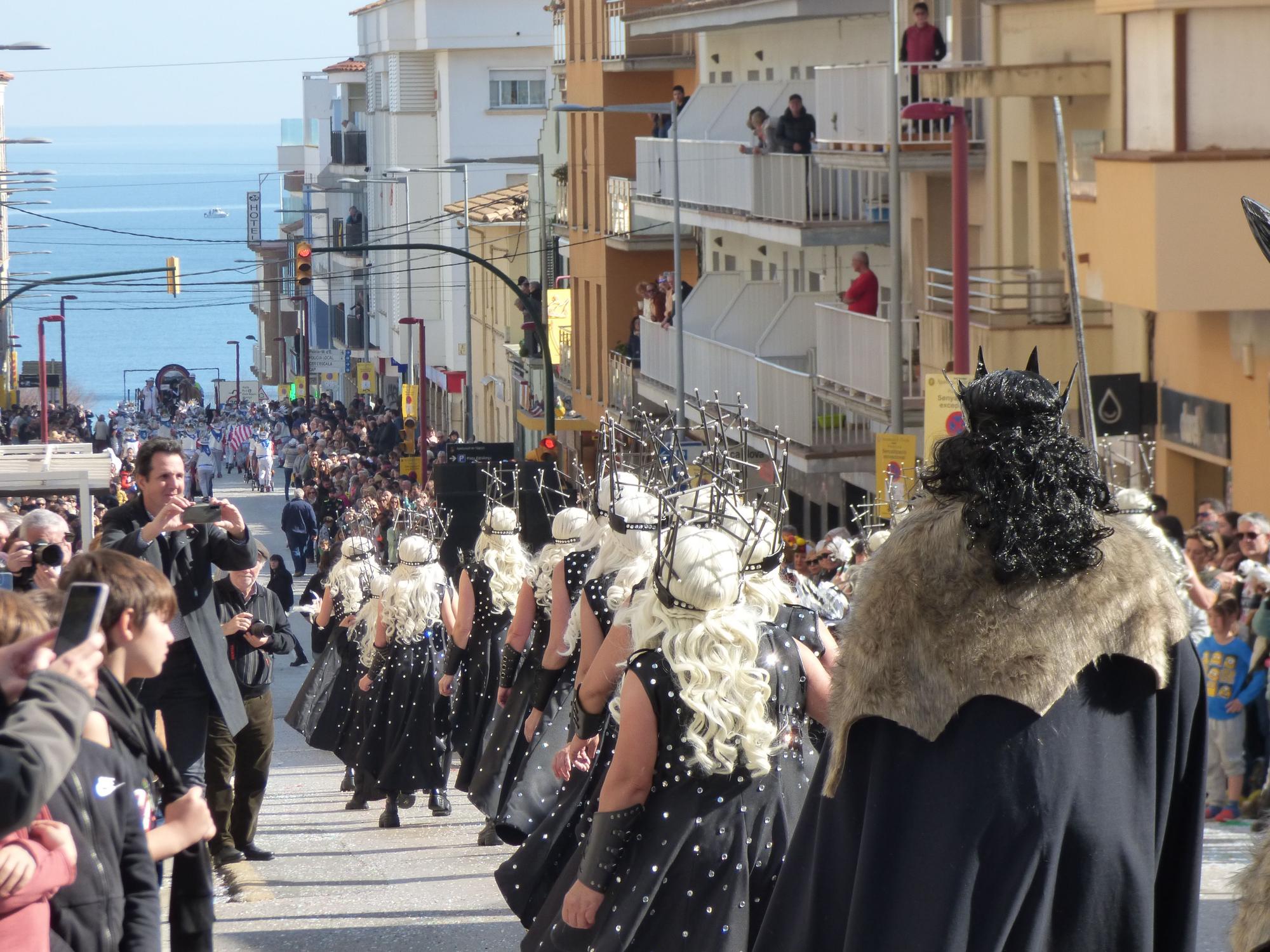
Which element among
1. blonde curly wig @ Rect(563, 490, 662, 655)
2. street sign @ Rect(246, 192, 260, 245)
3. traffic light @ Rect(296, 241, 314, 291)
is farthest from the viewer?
street sign @ Rect(246, 192, 260, 245)

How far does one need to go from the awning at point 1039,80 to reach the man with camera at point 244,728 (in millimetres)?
11514

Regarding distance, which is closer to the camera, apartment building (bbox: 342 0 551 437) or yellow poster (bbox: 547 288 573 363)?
yellow poster (bbox: 547 288 573 363)

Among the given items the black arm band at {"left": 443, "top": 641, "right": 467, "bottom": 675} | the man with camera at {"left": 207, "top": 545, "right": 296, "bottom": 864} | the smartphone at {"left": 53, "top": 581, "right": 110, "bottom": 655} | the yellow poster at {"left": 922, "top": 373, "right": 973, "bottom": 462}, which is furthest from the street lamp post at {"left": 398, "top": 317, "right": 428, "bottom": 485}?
the smartphone at {"left": 53, "top": 581, "right": 110, "bottom": 655}

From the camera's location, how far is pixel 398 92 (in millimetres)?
77625

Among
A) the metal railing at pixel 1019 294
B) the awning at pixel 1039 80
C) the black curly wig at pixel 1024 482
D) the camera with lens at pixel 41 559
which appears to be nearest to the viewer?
the black curly wig at pixel 1024 482

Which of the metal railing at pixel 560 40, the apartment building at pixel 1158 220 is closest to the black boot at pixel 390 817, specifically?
the apartment building at pixel 1158 220

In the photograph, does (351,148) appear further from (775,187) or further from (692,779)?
(692,779)

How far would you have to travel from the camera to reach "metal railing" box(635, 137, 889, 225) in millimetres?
27594

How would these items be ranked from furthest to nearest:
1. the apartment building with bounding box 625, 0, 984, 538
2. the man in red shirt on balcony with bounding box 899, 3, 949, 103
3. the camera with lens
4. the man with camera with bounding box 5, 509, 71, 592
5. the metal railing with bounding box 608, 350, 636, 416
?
the metal railing with bounding box 608, 350, 636, 416
the apartment building with bounding box 625, 0, 984, 538
the man in red shirt on balcony with bounding box 899, 3, 949, 103
the man with camera with bounding box 5, 509, 71, 592
the camera with lens

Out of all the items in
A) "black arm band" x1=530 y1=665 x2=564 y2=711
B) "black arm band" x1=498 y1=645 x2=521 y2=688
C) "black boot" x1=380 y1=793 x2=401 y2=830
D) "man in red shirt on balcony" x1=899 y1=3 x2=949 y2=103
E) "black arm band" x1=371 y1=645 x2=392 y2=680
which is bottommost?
"black boot" x1=380 y1=793 x2=401 y2=830

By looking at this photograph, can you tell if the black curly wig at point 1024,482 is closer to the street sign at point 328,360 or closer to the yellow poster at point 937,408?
the yellow poster at point 937,408

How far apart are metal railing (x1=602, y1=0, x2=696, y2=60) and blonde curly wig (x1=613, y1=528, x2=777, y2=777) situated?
117 ft

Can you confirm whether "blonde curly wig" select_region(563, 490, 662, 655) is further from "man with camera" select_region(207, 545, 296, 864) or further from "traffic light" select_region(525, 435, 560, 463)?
"traffic light" select_region(525, 435, 560, 463)

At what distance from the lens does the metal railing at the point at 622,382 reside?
1453 inches
